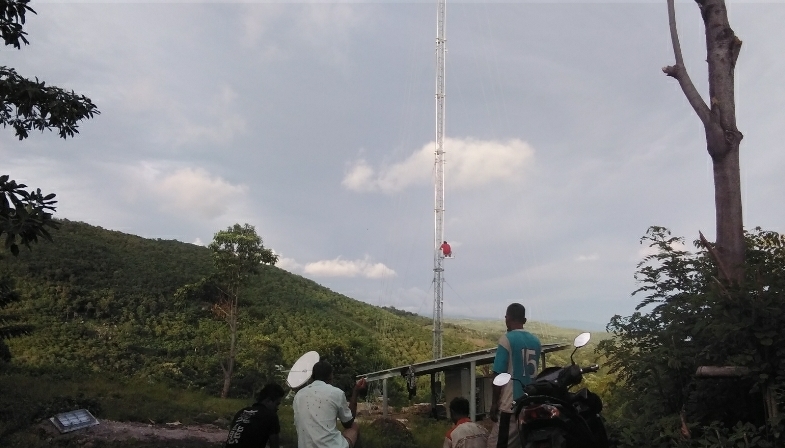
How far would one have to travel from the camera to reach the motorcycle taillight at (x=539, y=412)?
363 cm

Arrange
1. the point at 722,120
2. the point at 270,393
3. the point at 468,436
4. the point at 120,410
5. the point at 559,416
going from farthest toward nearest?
1. the point at 120,410
2. the point at 722,120
3. the point at 270,393
4. the point at 468,436
5. the point at 559,416

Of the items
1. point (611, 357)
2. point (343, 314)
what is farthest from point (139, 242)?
point (611, 357)

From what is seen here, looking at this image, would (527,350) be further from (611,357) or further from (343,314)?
(343,314)

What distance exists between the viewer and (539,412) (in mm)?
3656

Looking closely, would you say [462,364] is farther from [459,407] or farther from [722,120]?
[459,407]

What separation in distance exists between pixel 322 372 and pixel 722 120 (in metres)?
4.97

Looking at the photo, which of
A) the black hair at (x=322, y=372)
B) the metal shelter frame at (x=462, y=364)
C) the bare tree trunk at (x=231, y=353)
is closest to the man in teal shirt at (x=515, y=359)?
the black hair at (x=322, y=372)

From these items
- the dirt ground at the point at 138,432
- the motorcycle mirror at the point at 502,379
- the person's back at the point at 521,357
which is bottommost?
the dirt ground at the point at 138,432

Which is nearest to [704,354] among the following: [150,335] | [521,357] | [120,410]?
[521,357]

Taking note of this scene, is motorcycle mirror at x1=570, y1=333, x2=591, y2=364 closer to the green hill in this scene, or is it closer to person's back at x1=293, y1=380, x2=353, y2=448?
person's back at x1=293, y1=380, x2=353, y2=448

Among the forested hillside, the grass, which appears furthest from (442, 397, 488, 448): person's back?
the forested hillside

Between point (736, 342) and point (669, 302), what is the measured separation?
1.32 metres

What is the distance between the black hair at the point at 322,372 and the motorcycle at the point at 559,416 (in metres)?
1.64

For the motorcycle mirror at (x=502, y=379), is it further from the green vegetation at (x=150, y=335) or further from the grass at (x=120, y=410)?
the green vegetation at (x=150, y=335)
